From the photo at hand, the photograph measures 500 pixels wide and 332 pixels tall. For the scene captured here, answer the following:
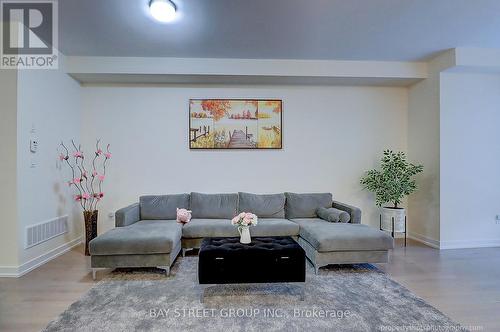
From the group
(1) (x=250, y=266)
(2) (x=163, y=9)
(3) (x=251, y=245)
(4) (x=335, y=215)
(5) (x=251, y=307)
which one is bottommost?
(5) (x=251, y=307)

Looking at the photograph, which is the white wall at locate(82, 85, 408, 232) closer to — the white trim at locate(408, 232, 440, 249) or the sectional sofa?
the sectional sofa

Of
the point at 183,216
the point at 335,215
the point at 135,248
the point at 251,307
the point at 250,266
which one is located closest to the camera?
the point at 251,307

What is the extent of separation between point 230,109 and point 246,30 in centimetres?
147

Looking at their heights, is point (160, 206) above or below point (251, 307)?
above

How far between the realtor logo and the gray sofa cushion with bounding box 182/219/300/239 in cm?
287

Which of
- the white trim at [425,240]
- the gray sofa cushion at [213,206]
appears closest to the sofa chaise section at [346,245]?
the gray sofa cushion at [213,206]

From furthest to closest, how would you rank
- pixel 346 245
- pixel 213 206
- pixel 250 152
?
pixel 250 152 → pixel 213 206 → pixel 346 245

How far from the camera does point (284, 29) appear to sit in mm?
3281

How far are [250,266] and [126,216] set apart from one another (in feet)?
6.64

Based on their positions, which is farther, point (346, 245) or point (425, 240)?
point (425, 240)

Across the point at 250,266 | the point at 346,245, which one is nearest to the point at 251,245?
the point at 250,266

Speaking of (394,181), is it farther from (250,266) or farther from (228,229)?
(250,266)

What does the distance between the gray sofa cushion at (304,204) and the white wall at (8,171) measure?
140 inches

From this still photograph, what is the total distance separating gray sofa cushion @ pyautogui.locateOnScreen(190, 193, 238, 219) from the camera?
164 inches
